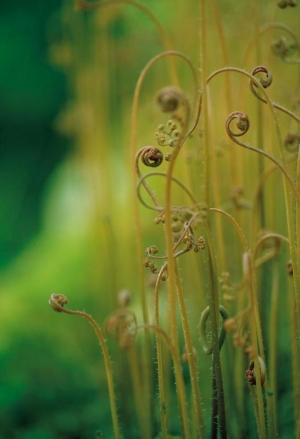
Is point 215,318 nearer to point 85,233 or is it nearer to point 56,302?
point 56,302

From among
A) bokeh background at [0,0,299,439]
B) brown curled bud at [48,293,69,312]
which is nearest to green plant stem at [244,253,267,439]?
brown curled bud at [48,293,69,312]

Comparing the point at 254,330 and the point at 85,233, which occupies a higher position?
the point at 85,233

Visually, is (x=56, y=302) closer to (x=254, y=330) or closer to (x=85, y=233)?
(x=254, y=330)

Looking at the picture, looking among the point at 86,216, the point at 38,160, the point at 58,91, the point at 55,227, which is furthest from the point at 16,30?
the point at 86,216

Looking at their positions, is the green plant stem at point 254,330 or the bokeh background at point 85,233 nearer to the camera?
the green plant stem at point 254,330

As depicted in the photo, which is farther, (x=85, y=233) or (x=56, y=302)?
(x=85, y=233)

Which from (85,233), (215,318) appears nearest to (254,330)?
(215,318)

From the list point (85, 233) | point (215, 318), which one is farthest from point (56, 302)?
point (85, 233)

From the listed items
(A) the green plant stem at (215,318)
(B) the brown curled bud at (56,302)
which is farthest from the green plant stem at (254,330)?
(B) the brown curled bud at (56,302)

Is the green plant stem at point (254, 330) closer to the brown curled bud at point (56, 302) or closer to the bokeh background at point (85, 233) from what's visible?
the brown curled bud at point (56, 302)

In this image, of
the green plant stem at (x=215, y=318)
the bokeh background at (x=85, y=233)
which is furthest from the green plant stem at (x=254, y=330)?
the bokeh background at (x=85, y=233)

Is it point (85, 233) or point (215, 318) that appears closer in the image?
point (215, 318)

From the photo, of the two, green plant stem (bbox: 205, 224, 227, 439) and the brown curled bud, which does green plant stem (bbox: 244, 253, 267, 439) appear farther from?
the brown curled bud

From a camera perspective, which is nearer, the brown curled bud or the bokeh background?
the brown curled bud
